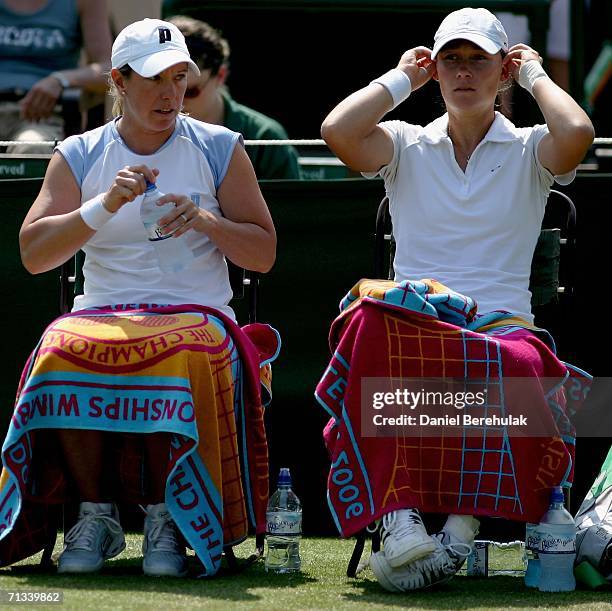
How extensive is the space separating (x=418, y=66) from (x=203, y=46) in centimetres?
173

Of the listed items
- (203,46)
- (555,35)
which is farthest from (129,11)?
(555,35)

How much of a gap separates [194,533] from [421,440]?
0.67 meters

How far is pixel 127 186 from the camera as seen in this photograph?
4.32m

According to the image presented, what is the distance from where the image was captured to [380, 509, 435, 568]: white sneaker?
397cm

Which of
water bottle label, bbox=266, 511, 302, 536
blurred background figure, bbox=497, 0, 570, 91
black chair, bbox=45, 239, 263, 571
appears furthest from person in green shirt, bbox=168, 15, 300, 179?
water bottle label, bbox=266, 511, 302, 536

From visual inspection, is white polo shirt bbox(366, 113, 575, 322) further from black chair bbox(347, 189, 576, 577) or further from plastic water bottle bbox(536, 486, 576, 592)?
plastic water bottle bbox(536, 486, 576, 592)

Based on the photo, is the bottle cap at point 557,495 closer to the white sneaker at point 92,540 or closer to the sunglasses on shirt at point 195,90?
the white sneaker at point 92,540

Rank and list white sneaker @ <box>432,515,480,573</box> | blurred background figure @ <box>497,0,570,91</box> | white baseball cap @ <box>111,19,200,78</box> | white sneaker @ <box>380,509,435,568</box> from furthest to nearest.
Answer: blurred background figure @ <box>497,0,570,91</box> → white baseball cap @ <box>111,19,200,78</box> → white sneaker @ <box>432,515,480,573</box> → white sneaker @ <box>380,509,435,568</box>

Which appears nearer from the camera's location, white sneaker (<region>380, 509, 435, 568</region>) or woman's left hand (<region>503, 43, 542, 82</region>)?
white sneaker (<region>380, 509, 435, 568</region>)

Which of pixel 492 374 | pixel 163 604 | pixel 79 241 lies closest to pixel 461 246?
pixel 492 374

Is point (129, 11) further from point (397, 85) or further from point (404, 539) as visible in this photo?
point (404, 539)

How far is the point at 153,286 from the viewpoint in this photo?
4562 mm

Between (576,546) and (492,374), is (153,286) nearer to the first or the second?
(492,374)

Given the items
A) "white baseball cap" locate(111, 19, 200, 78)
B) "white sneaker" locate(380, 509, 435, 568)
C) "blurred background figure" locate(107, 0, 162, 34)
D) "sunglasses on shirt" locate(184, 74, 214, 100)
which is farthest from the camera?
"blurred background figure" locate(107, 0, 162, 34)
